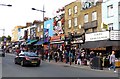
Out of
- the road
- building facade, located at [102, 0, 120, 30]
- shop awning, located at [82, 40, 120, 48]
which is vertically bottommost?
the road

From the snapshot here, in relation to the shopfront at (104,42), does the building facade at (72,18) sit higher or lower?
higher

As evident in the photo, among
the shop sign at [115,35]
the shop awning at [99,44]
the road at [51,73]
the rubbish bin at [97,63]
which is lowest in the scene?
the road at [51,73]

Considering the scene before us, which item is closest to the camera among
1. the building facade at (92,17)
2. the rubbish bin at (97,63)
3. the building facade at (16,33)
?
the rubbish bin at (97,63)

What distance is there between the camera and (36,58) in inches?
1172

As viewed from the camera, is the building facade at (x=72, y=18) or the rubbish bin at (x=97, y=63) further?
the building facade at (x=72, y=18)

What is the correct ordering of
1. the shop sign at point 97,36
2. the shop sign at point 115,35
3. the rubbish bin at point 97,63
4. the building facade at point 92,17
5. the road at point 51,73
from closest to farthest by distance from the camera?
1. the road at point 51,73
2. the rubbish bin at point 97,63
3. the shop sign at point 115,35
4. the shop sign at point 97,36
5. the building facade at point 92,17

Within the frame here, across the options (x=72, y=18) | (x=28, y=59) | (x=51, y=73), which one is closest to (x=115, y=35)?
(x=28, y=59)

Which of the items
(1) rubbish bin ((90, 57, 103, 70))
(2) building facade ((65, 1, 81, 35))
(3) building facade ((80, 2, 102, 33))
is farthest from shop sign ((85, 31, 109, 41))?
(1) rubbish bin ((90, 57, 103, 70))

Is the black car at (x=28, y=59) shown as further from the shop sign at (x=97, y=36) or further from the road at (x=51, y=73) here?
the shop sign at (x=97, y=36)

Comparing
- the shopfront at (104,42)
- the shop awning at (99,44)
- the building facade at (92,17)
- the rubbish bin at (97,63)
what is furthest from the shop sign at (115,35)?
the rubbish bin at (97,63)

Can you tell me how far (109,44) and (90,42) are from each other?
17.3 feet

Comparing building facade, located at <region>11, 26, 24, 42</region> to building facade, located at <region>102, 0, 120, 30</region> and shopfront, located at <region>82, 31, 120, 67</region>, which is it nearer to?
shopfront, located at <region>82, 31, 120, 67</region>

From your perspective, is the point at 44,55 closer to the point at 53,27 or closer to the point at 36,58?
the point at 53,27

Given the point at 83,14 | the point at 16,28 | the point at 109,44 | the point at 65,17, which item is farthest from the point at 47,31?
the point at 16,28
